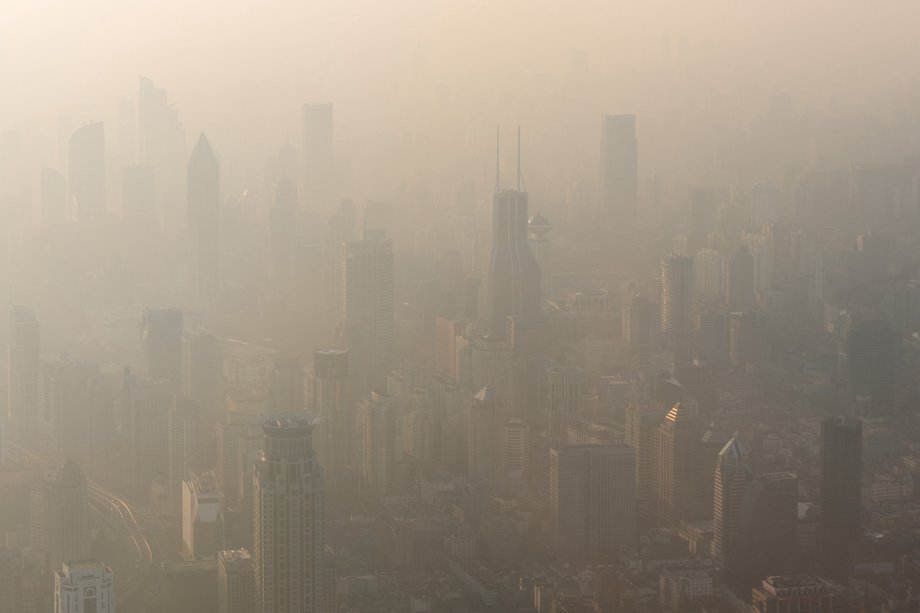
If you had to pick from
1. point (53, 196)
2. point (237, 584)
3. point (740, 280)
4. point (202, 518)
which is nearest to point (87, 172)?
point (53, 196)

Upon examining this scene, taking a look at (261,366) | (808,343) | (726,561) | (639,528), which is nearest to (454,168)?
(261,366)

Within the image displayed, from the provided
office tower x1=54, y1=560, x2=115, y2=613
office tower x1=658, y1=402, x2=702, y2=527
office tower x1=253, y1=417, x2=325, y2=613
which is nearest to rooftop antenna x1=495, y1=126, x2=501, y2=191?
office tower x1=658, y1=402, x2=702, y2=527

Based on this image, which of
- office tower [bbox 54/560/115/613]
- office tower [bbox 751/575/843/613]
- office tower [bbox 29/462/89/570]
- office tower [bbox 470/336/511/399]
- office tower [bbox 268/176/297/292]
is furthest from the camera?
office tower [bbox 268/176/297/292]

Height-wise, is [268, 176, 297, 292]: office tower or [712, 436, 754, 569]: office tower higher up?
[268, 176, 297, 292]: office tower

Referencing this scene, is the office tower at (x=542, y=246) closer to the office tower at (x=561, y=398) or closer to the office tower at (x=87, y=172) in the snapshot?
the office tower at (x=561, y=398)

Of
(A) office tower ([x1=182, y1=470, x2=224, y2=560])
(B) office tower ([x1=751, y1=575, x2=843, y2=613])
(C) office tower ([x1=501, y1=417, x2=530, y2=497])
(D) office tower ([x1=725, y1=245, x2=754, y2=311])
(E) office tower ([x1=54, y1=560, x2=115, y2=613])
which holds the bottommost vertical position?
(B) office tower ([x1=751, y1=575, x2=843, y2=613])

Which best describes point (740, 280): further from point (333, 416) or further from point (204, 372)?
point (204, 372)

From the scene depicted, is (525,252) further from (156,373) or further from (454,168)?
(156,373)

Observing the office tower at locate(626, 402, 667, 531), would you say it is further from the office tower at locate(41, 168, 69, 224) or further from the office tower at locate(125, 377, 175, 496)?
the office tower at locate(41, 168, 69, 224)
